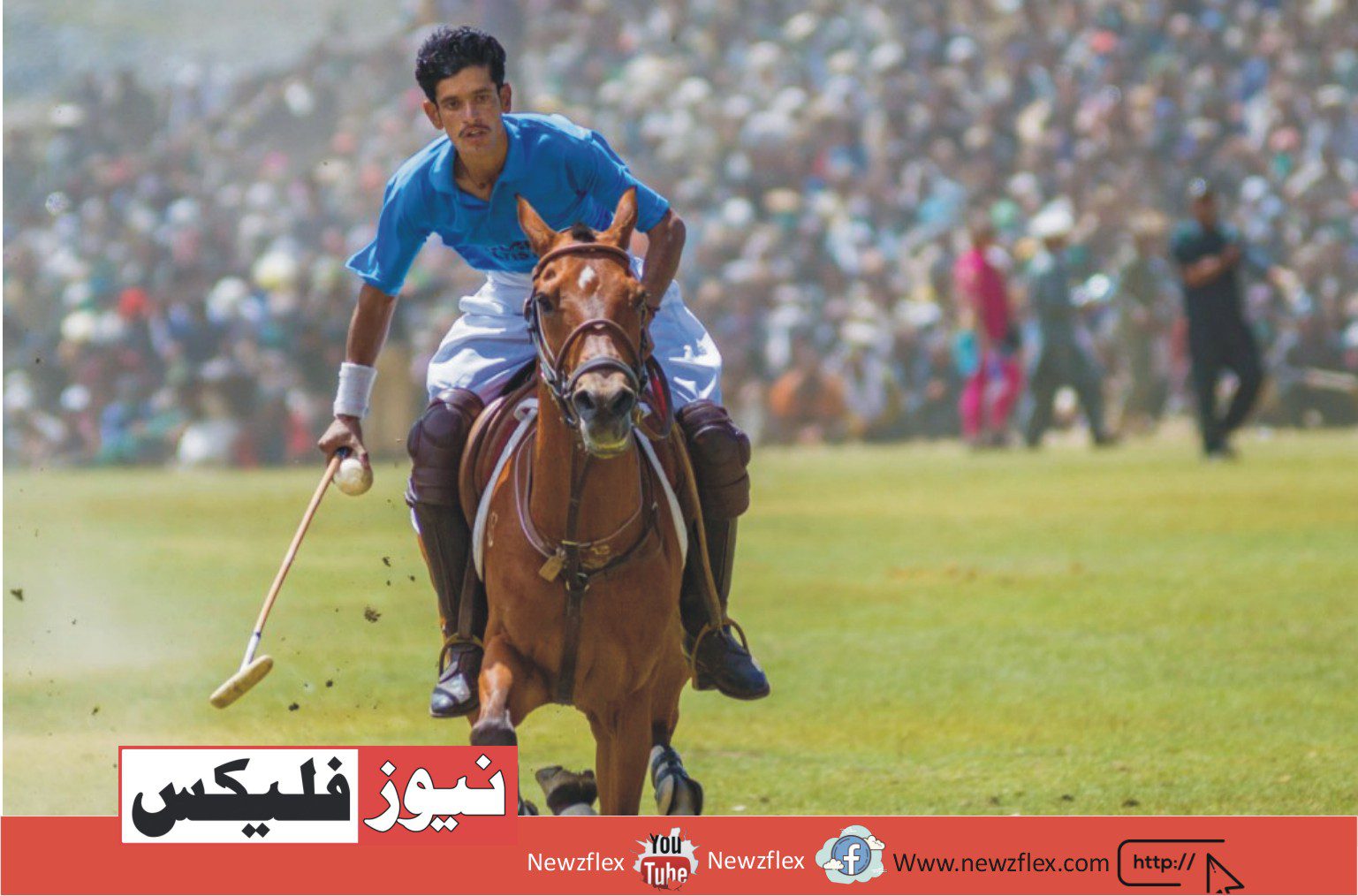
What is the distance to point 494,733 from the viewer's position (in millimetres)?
6996

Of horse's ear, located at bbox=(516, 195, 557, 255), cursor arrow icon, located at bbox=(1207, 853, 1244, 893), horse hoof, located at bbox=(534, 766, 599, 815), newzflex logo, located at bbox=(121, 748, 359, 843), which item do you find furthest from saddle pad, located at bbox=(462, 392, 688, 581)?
cursor arrow icon, located at bbox=(1207, 853, 1244, 893)

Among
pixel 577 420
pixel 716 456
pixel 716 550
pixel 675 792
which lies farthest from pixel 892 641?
pixel 577 420

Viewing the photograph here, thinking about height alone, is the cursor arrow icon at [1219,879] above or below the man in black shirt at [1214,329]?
below

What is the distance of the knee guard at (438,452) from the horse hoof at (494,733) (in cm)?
92

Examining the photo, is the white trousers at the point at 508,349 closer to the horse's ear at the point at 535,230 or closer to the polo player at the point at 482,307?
the polo player at the point at 482,307

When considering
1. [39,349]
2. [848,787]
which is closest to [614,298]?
[848,787]

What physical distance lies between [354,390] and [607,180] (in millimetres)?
1042

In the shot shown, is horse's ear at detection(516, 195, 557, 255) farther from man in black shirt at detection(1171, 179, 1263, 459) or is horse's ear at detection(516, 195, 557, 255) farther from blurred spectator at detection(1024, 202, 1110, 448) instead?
blurred spectator at detection(1024, 202, 1110, 448)

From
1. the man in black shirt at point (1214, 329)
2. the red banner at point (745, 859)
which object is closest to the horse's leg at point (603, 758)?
the red banner at point (745, 859)

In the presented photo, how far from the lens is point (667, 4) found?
95.6 ft

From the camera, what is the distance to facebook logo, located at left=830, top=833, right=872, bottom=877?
7.50 metres

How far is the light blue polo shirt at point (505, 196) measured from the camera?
7496mm

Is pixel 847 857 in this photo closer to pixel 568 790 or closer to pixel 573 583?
pixel 573 583

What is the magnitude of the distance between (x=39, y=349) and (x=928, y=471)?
10042 mm
